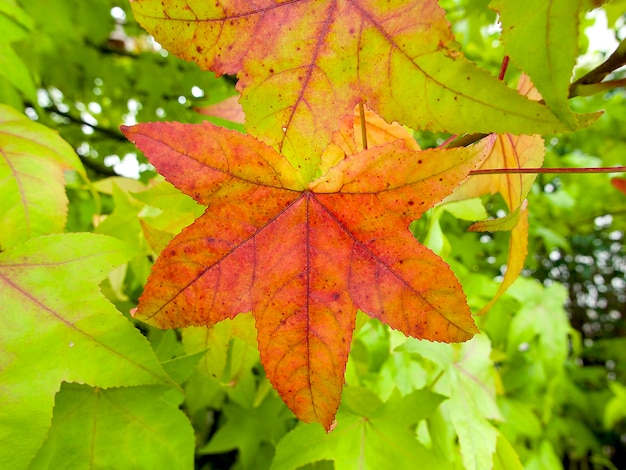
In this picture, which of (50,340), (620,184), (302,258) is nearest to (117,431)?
(50,340)

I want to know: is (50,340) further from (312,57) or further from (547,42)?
(547,42)

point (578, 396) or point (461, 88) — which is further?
point (578, 396)

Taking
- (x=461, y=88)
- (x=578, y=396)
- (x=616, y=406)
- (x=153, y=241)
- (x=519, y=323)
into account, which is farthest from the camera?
(x=578, y=396)

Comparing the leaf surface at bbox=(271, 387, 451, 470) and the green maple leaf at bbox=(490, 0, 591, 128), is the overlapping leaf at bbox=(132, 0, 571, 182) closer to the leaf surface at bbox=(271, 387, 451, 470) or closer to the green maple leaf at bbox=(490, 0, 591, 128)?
the green maple leaf at bbox=(490, 0, 591, 128)

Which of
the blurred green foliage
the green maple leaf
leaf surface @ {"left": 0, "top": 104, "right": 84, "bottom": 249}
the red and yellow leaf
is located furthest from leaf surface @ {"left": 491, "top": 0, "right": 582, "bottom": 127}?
leaf surface @ {"left": 0, "top": 104, "right": 84, "bottom": 249}

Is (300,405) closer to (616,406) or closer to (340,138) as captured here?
(340,138)

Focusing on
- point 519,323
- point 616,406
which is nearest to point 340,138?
point 519,323
